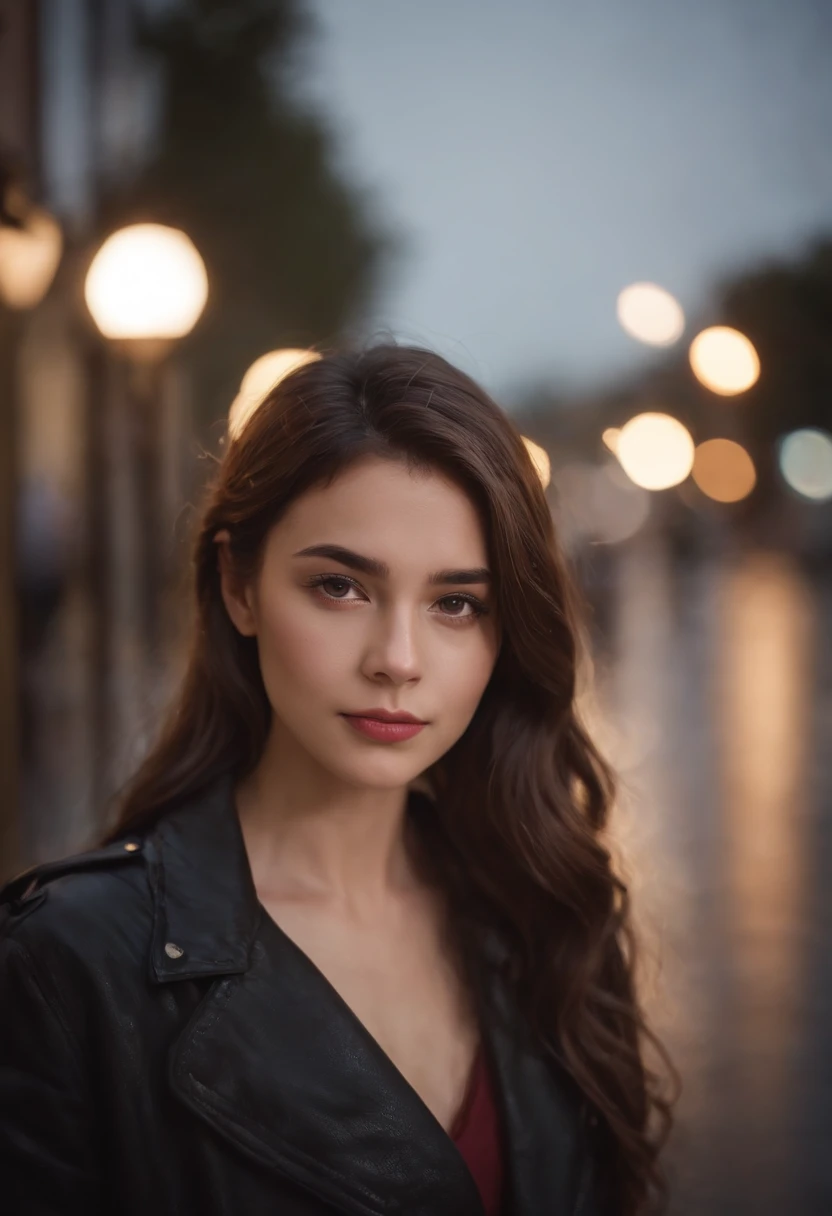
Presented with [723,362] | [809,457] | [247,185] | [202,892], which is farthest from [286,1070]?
[247,185]

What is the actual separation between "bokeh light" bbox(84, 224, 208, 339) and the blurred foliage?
32.6 ft

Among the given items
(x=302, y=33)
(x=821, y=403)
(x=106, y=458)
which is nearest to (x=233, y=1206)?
(x=106, y=458)

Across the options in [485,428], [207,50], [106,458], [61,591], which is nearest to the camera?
[485,428]

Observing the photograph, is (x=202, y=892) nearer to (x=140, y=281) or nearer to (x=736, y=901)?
(x=140, y=281)

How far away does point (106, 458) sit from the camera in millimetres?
9461

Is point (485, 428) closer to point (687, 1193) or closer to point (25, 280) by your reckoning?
point (687, 1193)

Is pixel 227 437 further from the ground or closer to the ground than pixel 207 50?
closer to the ground

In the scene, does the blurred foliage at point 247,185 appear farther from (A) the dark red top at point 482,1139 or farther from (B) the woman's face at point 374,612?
(A) the dark red top at point 482,1139

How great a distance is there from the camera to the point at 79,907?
2.02 meters

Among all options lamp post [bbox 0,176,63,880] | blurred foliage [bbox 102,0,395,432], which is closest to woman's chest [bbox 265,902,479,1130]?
lamp post [bbox 0,176,63,880]

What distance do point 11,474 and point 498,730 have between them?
228 inches

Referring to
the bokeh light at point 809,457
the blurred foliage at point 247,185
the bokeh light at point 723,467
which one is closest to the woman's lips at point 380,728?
the bokeh light at point 809,457

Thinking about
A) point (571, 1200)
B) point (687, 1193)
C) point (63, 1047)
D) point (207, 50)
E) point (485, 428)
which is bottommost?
point (687, 1193)

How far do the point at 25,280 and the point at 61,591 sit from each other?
A: 9.40 meters
